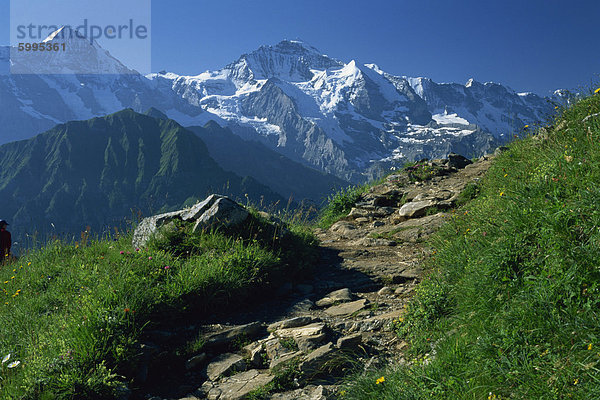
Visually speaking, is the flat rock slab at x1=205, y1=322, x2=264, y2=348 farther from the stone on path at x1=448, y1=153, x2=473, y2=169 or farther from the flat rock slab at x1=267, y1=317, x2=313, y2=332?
the stone on path at x1=448, y1=153, x2=473, y2=169

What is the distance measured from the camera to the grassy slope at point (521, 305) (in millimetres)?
3102

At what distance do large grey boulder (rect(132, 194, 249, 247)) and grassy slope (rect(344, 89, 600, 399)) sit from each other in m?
4.47

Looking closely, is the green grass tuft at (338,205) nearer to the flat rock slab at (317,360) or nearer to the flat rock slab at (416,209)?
the flat rock slab at (416,209)

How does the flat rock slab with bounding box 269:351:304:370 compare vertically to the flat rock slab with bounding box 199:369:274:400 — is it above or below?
above

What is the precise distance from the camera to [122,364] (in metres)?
4.82

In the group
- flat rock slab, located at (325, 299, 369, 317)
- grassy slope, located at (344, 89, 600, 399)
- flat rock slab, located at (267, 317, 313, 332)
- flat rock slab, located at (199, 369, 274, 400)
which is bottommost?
flat rock slab, located at (199, 369, 274, 400)

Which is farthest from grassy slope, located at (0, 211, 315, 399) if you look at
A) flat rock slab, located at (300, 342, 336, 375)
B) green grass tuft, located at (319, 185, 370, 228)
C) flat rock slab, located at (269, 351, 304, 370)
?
green grass tuft, located at (319, 185, 370, 228)

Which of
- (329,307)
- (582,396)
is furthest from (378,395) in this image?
(329,307)

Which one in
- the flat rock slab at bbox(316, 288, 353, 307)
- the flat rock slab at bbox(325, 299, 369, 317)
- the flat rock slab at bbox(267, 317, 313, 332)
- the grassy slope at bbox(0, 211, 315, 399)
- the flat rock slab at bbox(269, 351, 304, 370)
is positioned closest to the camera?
the grassy slope at bbox(0, 211, 315, 399)

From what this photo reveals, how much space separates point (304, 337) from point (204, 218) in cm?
402

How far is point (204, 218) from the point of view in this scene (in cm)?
828

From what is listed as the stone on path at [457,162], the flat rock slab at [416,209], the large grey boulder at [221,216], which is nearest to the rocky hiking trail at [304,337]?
the large grey boulder at [221,216]

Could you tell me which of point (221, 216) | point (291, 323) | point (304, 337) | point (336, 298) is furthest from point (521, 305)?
point (221, 216)

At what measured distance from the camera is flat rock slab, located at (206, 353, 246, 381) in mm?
4957
